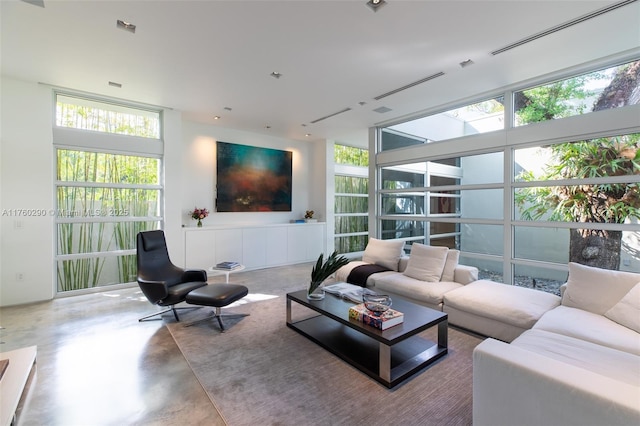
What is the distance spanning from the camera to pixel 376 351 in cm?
273

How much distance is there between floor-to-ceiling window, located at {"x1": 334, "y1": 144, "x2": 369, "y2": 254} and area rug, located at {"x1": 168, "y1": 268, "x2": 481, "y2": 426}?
4.82 m

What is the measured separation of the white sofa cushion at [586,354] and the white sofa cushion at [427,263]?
1581 millimetres

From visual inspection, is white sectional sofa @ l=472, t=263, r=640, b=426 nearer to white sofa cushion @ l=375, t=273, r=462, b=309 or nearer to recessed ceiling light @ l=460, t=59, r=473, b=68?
white sofa cushion @ l=375, t=273, r=462, b=309

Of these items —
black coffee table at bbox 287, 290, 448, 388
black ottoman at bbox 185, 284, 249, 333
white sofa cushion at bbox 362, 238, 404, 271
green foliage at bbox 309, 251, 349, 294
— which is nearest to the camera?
black coffee table at bbox 287, 290, 448, 388

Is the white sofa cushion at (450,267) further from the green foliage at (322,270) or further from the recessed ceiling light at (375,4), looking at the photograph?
the recessed ceiling light at (375,4)

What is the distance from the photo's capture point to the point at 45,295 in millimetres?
4258

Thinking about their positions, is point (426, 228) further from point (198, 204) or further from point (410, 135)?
point (198, 204)

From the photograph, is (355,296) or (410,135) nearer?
(355,296)

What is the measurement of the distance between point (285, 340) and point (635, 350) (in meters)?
2.76

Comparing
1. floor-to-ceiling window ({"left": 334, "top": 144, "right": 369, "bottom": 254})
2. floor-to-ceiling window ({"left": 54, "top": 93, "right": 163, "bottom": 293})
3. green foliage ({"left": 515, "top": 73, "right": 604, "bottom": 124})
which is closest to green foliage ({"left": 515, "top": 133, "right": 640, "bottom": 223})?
green foliage ({"left": 515, "top": 73, "right": 604, "bottom": 124})

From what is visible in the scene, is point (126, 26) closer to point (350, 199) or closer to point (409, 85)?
point (409, 85)

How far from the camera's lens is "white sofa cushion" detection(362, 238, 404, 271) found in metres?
4.60

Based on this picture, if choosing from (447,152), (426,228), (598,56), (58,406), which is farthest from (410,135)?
(58,406)

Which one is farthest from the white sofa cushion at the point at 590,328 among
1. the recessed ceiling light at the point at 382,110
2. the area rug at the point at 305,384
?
the recessed ceiling light at the point at 382,110
